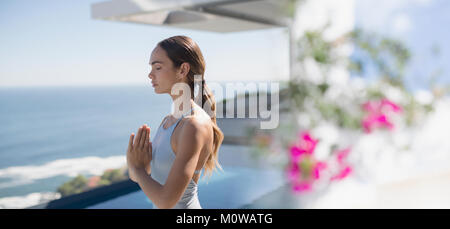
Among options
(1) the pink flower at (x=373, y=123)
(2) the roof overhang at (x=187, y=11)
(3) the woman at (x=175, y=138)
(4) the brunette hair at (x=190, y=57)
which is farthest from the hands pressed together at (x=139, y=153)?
(1) the pink flower at (x=373, y=123)

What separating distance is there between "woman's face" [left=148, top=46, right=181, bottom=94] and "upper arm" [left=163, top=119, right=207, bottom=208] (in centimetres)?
19

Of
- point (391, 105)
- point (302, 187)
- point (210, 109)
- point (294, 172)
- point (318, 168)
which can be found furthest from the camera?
point (294, 172)

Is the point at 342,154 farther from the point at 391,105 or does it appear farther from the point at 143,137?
the point at 143,137

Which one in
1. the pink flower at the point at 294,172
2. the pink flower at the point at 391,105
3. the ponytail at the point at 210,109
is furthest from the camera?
the pink flower at the point at 294,172

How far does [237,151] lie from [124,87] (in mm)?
2979

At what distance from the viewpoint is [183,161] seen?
1254mm

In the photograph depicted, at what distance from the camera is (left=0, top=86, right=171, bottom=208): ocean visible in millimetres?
6785

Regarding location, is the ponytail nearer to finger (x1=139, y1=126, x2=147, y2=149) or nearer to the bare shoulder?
the bare shoulder

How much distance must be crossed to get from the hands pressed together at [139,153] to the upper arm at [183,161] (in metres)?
0.11

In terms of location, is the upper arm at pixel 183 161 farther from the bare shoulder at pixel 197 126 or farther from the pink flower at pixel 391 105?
the pink flower at pixel 391 105

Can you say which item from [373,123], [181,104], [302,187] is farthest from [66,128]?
[181,104]

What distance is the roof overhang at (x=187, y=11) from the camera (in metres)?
4.36

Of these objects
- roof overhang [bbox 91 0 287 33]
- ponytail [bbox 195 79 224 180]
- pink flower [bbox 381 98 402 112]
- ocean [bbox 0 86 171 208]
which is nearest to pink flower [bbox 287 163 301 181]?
pink flower [bbox 381 98 402 112]

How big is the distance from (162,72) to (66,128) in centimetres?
791
